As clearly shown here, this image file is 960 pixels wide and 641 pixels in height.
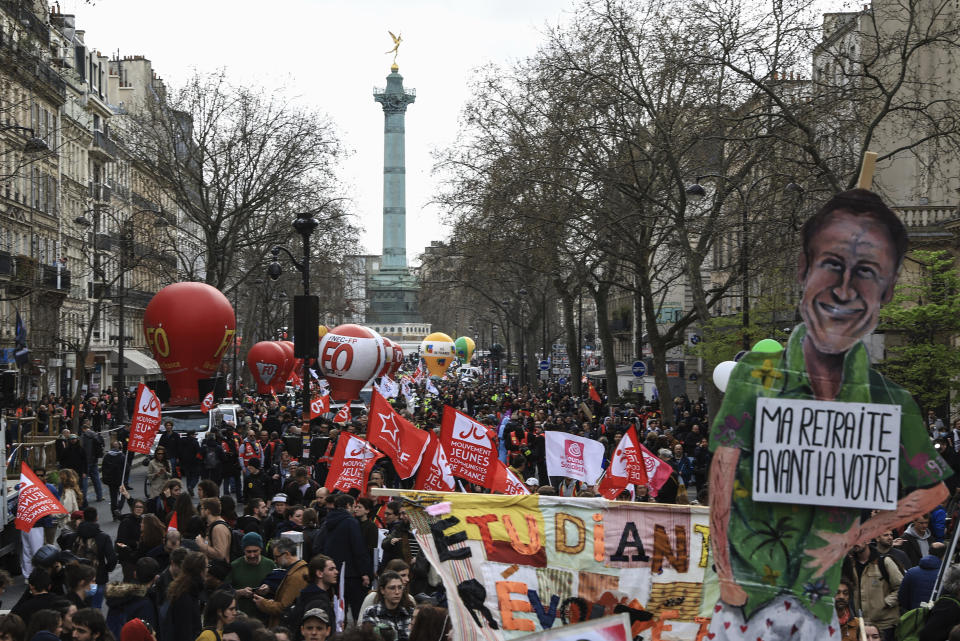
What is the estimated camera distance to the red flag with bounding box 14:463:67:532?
41.2 ft

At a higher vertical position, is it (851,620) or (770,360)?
(770,360)

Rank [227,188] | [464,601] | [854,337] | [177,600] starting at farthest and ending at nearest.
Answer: [227,188], [177,600], [464,601], [854,337]

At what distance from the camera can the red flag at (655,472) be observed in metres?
15.3

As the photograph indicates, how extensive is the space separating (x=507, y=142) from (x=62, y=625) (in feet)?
128

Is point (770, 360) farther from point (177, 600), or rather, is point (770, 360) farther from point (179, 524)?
point (179, 524)

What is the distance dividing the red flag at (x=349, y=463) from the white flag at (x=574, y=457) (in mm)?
1976

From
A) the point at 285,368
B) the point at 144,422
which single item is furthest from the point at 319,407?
the point at 285,368

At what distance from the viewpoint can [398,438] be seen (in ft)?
48.5

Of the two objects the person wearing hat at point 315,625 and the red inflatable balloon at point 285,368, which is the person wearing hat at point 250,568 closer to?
the person wearing hat at point 315,625

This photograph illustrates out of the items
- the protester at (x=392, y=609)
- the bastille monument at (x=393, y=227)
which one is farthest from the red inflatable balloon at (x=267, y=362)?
the bastille monument at (x=393, y=227)

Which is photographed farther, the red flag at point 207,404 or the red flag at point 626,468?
the red flag at point 207,404

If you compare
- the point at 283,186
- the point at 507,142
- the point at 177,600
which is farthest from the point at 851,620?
the point at 283,186

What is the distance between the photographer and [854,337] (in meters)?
5.93

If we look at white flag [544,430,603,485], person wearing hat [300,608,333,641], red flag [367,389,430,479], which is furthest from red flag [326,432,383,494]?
person wearing hat [300,608,333,641]
